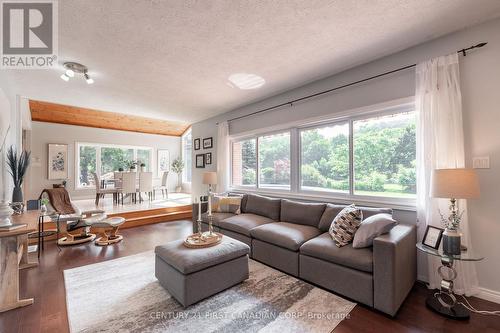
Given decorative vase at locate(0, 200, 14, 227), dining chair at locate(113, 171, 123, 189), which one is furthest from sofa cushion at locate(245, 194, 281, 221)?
dining chair at locate(113, 171, 123, 189)

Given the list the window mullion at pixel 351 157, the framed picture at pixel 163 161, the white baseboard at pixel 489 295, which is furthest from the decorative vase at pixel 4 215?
the framed picture at pixel 163 161

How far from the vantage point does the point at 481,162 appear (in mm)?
2115

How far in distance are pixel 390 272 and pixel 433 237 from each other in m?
0.71

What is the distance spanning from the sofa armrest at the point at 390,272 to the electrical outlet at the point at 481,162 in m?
1.03

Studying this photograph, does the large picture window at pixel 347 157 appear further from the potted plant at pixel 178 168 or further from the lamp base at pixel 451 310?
the potted plant at pixel 178 168

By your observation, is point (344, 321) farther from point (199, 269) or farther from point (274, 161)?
point (274, 161)

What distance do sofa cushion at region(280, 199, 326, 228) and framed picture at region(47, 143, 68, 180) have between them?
7278 millimetres

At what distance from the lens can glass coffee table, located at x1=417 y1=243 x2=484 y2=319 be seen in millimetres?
1812

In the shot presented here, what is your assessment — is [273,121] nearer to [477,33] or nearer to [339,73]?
[339,73]

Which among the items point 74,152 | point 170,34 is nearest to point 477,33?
point 170,34

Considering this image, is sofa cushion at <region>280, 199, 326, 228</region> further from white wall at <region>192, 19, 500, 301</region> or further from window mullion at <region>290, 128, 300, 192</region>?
white wall at <region>192, 19, 500, 301</region>

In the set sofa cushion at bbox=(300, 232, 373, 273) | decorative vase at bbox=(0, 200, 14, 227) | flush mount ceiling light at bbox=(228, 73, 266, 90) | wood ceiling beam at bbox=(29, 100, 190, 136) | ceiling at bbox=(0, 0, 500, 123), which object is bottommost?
sofa cushion at bbox=(300, 232, 373, 273)

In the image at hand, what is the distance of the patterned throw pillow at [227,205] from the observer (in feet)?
12.9

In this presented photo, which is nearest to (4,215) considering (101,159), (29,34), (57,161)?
(29,34)
